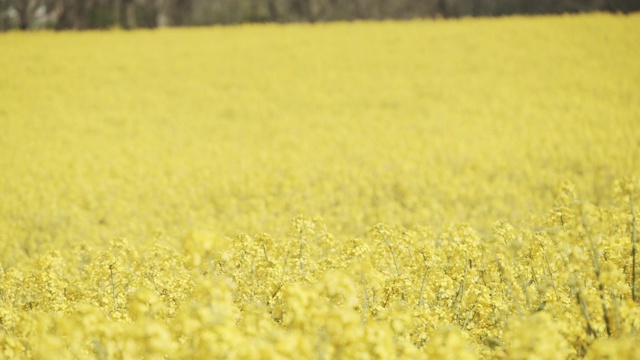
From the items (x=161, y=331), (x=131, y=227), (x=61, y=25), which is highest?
(x=61, y=25)

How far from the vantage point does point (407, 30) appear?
22.1 m

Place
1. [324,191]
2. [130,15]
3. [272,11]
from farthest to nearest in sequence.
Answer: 1. [272,11]
2. [130,15]
3. [324,191]

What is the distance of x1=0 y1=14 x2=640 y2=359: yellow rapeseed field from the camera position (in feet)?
7.16

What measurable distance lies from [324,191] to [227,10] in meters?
23.3

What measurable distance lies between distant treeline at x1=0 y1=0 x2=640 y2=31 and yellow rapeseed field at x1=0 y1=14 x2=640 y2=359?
409 cm

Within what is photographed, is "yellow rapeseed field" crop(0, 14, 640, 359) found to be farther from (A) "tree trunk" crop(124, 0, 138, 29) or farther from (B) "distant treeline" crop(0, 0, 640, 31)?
(B) "distant treeline" crop(0, 0, 640, 31)

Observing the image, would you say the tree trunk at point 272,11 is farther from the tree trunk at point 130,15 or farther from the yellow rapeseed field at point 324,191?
the tree trunk at point 130,15

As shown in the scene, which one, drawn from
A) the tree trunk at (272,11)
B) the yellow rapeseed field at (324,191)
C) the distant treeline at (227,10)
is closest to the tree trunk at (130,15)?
the distant treeline at (227,10)

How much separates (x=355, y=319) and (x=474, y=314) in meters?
1.78

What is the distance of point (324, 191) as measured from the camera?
7.84 m

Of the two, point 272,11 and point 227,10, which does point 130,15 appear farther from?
point 272,11

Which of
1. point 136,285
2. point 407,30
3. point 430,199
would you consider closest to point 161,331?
point 136,285

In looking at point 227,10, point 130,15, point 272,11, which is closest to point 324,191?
point 272,11

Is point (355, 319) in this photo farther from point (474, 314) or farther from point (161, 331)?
point (474, 314)
